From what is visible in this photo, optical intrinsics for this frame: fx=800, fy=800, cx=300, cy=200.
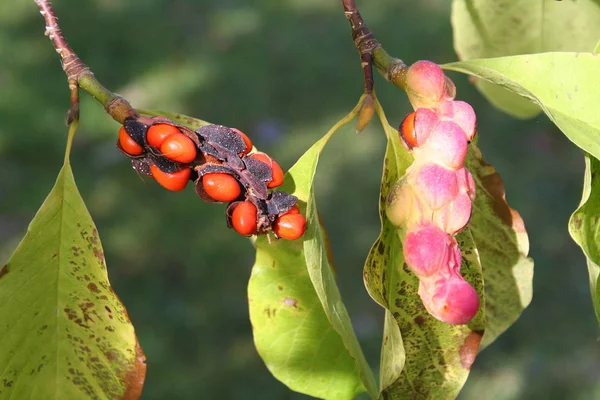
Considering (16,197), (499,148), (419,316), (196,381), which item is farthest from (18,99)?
(419,316)

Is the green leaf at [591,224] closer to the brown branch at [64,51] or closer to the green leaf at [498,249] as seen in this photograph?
the green leaf at [498,249]

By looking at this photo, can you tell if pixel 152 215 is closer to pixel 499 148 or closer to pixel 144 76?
pixel 144 76

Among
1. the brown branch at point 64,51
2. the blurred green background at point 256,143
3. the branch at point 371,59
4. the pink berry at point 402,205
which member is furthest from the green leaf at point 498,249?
the blurred green background at point 256,143

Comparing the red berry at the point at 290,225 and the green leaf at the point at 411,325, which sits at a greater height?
the red berry at the point at 290,225

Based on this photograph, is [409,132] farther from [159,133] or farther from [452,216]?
[159,133]

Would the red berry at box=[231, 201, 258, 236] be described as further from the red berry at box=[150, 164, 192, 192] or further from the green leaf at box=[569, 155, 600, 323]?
the green leaf at box=[569, 155, 600, 323]
